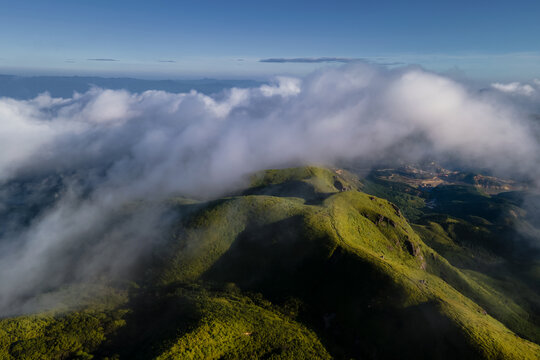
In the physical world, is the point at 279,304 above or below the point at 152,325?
below

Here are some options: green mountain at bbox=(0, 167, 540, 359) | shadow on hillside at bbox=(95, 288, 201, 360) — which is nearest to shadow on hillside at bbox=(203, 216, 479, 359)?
green mountain at bbox=(0, 167, 540, 359)

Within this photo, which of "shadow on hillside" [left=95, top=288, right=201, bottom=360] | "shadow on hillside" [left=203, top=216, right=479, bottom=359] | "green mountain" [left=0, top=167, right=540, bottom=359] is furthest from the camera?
"shadow on hillside" [left=203, top=216, right=479, bottom=359]

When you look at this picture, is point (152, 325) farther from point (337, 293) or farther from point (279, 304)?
point (337, 293)

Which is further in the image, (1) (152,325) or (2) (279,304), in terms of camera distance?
(2) (279,304)

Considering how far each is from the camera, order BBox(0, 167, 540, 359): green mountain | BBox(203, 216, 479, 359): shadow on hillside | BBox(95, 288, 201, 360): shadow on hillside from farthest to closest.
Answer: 1. BBox(203, 216, 479, 359): shadow on hillside
2. BBox(0, 167, 540, 359): green mountain
3. BBox(95, 288, 201, 360): shadow on hillside

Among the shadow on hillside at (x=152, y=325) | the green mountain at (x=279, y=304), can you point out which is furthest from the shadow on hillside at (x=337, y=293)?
the shadow on hillside at (x=152, y=325)

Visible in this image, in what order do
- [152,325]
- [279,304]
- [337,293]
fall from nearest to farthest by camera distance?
[152,325], [337,293], [279,304]

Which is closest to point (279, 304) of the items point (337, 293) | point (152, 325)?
point (337, 293)

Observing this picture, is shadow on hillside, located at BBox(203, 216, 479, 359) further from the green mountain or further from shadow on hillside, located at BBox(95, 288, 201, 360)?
shadow on hillside, located at BBox(95, 288, 201, 360)

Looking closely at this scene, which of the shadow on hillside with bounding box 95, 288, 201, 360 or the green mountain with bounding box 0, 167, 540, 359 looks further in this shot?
the green mountain with bounding box 0, 167, 540, 359
